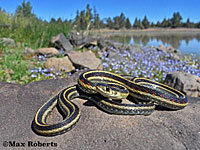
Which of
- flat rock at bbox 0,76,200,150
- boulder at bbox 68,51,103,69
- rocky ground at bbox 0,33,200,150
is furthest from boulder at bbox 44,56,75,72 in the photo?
flat rock at bbox 0,76,200,150

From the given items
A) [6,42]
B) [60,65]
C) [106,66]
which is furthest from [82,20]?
[106,66]

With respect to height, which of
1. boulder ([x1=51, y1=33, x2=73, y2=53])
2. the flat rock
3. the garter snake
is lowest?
the flat rock

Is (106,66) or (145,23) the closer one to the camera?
(106,66)

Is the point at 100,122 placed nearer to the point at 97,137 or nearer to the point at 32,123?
the point at 97,137

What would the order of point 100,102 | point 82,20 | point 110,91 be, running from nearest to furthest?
1. point 110,91
2. point 100,102
3. point 82,20

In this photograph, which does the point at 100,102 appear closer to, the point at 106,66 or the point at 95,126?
the point at 95,126

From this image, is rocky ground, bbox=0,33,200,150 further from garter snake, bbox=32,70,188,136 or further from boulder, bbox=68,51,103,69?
boulder, bbox=68,51,103,69

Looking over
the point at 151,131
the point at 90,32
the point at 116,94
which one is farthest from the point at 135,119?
the point at 90,32

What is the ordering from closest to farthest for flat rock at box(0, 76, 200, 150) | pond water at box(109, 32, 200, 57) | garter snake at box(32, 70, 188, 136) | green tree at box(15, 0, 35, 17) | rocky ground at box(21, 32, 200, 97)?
1. flat rock at box(0, 76, 200, 150)
2. garter snake at box(32, 70, 188, 136)
3. rocky ground at box(21, 32, 200, 97)
4. green tree at box(15, 0, 35, 17)
5. pond water at box(109, 32, 200, 57)
